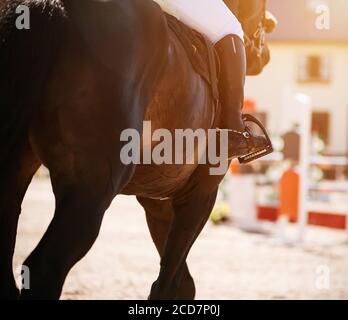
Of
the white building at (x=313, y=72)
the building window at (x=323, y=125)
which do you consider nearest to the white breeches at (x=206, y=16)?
the white building at (x=313, y=72)

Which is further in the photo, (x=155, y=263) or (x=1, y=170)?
(x=155, y=263)

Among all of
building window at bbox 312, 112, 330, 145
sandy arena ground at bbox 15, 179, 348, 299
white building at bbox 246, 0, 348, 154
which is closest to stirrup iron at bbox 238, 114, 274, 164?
sandy arena ground at bbox 15, 179, 348, 299

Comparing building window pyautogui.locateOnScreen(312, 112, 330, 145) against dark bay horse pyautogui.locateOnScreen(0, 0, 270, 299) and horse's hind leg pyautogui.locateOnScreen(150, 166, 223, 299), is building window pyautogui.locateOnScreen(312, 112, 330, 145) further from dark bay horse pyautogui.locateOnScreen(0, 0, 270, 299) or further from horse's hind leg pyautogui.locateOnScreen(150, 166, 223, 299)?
dark bay horse pyautogui.locateOnScreen(0, 0, 270, 299)

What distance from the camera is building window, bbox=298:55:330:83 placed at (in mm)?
41312

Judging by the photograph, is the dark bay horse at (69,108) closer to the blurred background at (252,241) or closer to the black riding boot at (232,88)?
the black riding boot at (232,88)

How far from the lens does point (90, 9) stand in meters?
2.69

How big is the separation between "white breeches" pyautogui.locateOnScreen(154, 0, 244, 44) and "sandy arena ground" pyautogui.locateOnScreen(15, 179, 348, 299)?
3101 millimetres

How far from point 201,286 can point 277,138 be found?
310 inches

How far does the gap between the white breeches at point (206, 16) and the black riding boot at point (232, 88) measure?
0.15ft

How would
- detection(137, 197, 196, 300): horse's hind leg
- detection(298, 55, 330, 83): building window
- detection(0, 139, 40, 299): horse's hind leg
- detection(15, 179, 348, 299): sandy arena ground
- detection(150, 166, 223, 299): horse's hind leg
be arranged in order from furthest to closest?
detection(298, 55, 330, 83): building window → detection(15, 179, 348, 299): sandy arena ground → detection(137, 197, 196, 300): horse's hind leg → detection(150, 166, 223, 299): horse's hind leg → detection(0, 139, 40, 299): horse's hind leg

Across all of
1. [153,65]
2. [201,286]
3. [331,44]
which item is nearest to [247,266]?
[201,286]

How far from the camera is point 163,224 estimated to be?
4238mm

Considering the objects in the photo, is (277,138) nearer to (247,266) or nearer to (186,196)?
(247,266)

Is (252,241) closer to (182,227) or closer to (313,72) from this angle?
(182,227)
